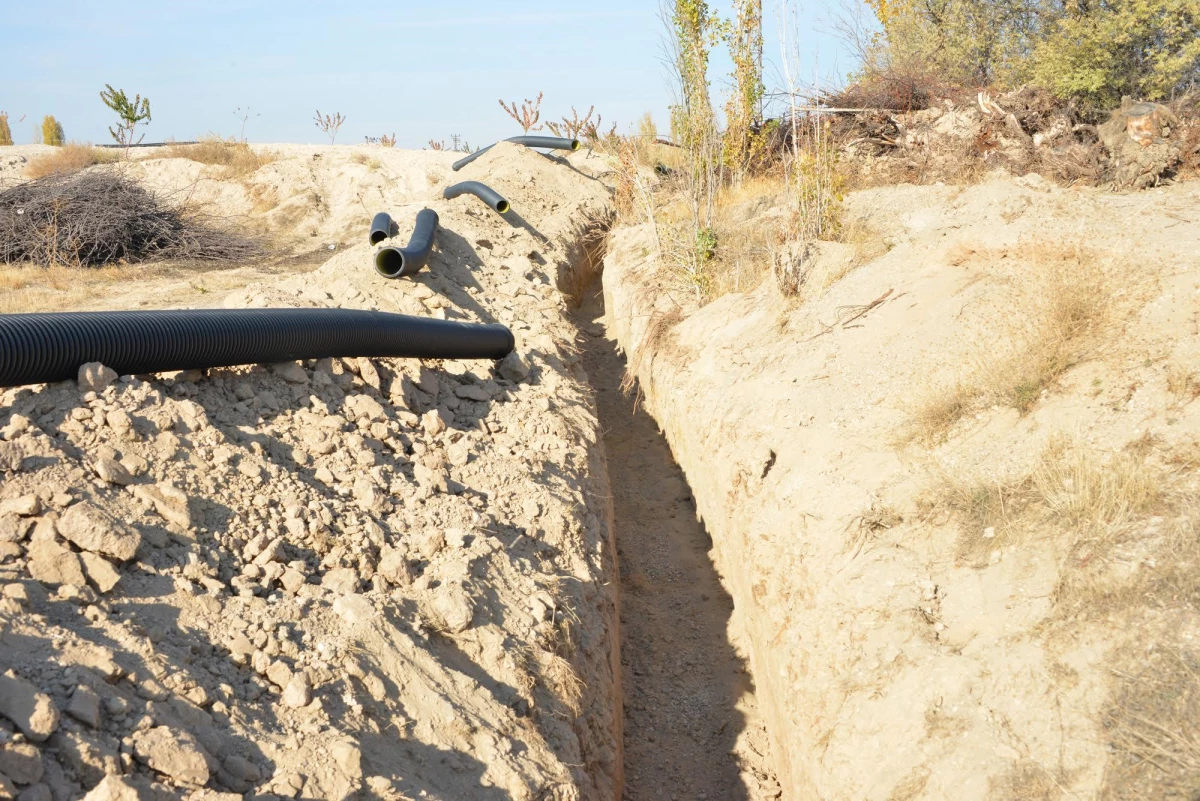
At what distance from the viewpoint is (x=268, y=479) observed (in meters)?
4.54

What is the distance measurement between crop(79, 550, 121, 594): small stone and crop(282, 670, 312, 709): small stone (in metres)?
0.84

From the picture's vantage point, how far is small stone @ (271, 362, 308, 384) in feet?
17.8

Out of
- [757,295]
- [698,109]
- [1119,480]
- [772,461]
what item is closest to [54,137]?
[698,109]

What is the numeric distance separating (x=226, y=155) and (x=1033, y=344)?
18.3 metres

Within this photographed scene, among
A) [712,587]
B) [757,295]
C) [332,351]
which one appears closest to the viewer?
[332,351]

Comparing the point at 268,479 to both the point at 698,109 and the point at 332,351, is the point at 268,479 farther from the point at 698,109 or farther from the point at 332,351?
the point at 698,109

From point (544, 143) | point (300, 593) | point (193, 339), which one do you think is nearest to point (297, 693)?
point (300, 593)

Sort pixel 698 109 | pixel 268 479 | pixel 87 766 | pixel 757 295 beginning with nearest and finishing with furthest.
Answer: pixel 87 766 < pixel 268 479 < pixel 757 295 < pixel 698 109

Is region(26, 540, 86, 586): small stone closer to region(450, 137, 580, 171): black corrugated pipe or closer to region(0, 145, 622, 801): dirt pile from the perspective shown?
Result: region(0, 145, 622, 801): dirt pile

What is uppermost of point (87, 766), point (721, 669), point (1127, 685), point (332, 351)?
point (332, 351)

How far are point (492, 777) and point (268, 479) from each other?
6.50 feet

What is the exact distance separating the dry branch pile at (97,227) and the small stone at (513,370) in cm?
758

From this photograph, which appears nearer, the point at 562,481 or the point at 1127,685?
the point at 1127,685

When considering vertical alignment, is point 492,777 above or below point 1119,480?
below
